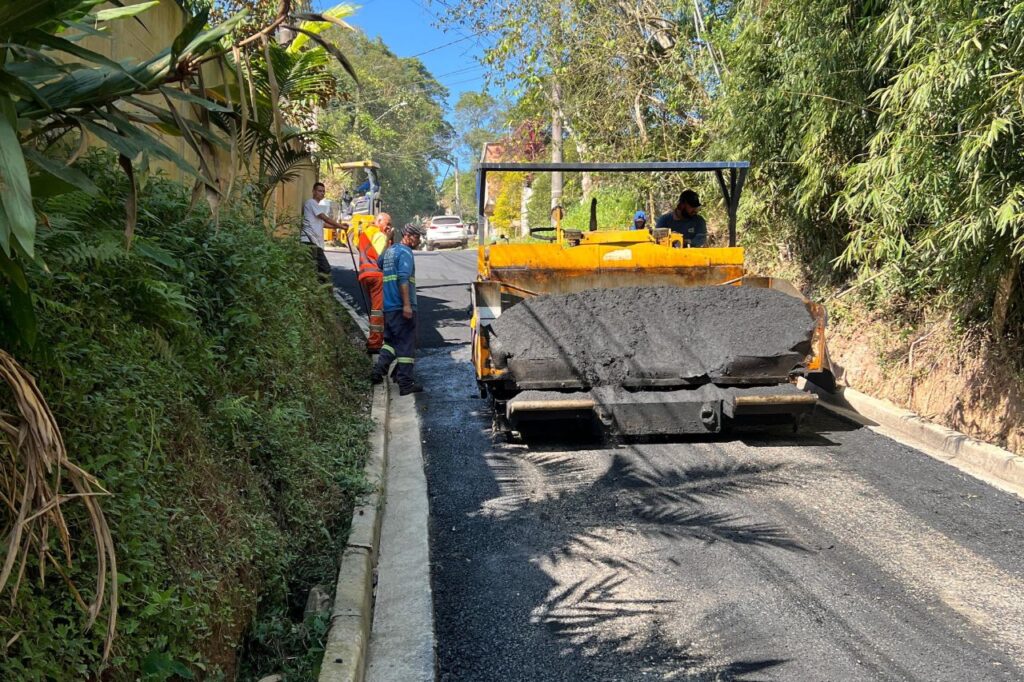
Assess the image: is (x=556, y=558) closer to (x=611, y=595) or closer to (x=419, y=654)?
(x=611, y=595)

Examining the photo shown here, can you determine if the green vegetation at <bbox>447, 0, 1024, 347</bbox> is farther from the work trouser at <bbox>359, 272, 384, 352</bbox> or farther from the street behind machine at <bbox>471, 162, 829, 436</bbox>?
the work trouser at <bbox>359, 272, 384, 352</bbox>

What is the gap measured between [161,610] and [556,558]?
238cm

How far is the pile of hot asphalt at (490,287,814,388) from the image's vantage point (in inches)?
266

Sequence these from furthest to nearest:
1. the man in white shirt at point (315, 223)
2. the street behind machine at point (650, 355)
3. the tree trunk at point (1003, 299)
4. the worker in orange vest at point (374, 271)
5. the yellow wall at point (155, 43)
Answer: the man in white shirt at point (315, 223)
the worker in orange vest at point (374, 271)
the tree trunk at point (1003, 299)
the street behind machine at point (650, 355)
the yellow wall at point (155, 43)

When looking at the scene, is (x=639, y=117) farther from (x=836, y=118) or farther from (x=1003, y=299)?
(x=1003, y=299)

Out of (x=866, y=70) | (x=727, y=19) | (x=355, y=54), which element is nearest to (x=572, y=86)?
(x=727, y=19)

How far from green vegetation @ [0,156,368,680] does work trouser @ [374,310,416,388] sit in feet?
9.93

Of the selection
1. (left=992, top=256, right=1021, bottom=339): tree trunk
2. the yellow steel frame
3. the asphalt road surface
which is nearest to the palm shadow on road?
the asphalt road surface

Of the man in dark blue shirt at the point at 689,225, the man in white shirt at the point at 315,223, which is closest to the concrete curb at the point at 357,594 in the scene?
the man in dark blue shirt at the point at 689,225

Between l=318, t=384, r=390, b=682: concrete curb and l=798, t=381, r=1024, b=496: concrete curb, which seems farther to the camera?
l=798, t=381, r=1024, b=496: concrete curb

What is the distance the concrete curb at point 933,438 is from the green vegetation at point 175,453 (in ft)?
14.8

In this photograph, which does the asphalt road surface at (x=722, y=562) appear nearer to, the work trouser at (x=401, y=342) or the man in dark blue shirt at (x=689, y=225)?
the work trouser at (x=401, y=342)

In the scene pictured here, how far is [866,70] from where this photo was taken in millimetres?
8312

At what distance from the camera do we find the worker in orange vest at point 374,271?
1049 centimetres
